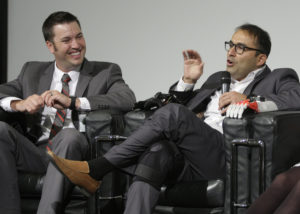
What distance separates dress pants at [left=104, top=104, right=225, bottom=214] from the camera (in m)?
2.75

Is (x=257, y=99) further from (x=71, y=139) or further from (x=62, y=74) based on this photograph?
(x=62, y=74)

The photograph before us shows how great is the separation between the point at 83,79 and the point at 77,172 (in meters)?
1.02

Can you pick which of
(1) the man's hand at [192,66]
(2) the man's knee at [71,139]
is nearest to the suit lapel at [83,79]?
(2) the man's knee at [71,139]

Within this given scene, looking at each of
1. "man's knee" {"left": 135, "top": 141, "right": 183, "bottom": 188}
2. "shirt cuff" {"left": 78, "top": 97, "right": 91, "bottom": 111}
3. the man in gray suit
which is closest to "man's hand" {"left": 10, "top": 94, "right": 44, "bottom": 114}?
the man in gray suit

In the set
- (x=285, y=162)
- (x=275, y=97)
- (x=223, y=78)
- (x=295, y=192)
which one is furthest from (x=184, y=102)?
(x=295, y=192)

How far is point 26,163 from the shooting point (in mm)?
3246

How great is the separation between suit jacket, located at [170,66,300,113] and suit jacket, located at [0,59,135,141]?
14.1 inches

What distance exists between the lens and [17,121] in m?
3.46

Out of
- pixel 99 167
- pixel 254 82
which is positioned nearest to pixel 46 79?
pixel 99 167

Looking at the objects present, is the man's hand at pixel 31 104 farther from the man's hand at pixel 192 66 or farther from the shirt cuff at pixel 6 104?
the man's hand at pixel 192 66

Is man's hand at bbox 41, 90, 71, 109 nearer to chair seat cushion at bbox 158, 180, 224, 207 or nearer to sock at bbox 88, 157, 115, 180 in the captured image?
sock at bbox 88, 157, 115, 180

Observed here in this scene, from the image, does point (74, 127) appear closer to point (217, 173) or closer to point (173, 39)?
point (217, 173)

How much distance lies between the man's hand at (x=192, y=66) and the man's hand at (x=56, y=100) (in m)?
0.79

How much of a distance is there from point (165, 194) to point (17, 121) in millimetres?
1185
